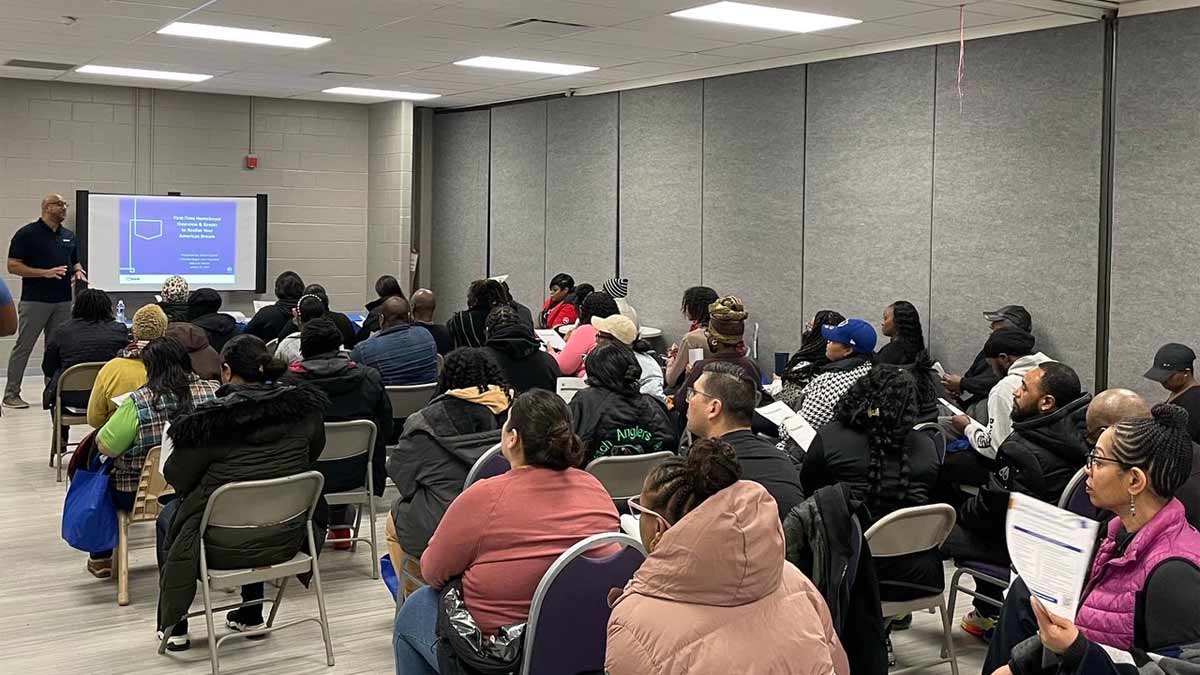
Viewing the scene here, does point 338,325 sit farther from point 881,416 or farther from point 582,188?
point 881,416

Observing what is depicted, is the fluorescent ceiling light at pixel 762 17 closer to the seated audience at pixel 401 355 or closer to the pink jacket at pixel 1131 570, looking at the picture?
the seated audience at pixel 401 355

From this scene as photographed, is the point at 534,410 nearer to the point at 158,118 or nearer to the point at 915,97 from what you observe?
the point at 915,97

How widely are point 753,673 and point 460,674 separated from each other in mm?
1139

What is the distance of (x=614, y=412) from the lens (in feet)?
15.3

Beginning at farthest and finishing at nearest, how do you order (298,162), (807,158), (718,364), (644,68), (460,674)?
(298,162)
(644,68)
(807,158)
(718,364)
(460,674)

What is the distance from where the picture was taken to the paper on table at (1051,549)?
2.01 meters

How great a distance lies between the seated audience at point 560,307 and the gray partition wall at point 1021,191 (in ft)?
9.95

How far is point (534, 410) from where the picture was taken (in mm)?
3129

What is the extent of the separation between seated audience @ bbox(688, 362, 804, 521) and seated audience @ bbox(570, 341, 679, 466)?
0.81m

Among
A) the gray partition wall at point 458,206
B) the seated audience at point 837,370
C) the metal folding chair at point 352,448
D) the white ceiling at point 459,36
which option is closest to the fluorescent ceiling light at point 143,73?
the white ceiling at point 459,36

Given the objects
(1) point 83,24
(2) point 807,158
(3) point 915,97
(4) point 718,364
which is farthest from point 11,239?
(4) point 718,364

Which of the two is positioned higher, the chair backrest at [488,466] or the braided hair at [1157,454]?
the braided hair at [1157,454]

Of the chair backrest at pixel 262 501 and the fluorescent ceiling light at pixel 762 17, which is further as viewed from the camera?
the fluorescent ceiling light at pixel 762 17

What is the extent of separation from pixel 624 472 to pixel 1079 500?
163cm
